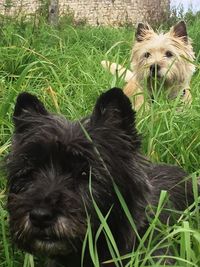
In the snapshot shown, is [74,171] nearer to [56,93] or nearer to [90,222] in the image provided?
[90,222]

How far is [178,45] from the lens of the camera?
8.27 metres

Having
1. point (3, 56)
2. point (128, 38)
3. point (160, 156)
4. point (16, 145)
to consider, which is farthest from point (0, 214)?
point (128, 38)

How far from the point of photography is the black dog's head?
2.66m

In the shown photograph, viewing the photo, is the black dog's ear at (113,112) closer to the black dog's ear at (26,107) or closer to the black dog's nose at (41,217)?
the black dog's ear at (26,107)

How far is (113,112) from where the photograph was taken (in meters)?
3.02

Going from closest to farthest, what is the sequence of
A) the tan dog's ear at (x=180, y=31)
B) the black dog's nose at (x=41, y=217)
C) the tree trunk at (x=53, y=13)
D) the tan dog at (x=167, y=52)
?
1. the black dog's nose at (x=41, y=217)
2. the tan dog at (x=167, y=52)
3. the tan dog's ear at (x=180, y=31)
4. the tree trunk at (x=53, y=13)

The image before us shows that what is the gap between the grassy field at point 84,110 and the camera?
3002 millimetres

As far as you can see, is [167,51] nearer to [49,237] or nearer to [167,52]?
[167,52]

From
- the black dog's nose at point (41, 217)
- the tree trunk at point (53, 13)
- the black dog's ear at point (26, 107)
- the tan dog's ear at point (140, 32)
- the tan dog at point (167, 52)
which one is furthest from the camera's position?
the tree trunk at point (53, 13)

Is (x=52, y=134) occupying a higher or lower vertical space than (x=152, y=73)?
higher

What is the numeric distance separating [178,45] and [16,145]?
5.57 meters

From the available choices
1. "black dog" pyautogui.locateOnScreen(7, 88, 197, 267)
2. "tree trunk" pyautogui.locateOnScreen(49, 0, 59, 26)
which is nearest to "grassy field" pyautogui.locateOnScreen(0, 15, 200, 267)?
"black dog" pyautogui.locateOnScreen(7, 88, 197, 267)

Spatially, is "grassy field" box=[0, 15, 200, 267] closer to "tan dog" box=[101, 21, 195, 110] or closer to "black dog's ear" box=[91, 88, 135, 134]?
"black dog's ear" box=[91, 88, 135, 134]

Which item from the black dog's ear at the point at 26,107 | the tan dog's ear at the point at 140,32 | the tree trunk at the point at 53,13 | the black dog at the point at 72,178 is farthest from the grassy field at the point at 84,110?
the tree trunk at the point at 53,13
